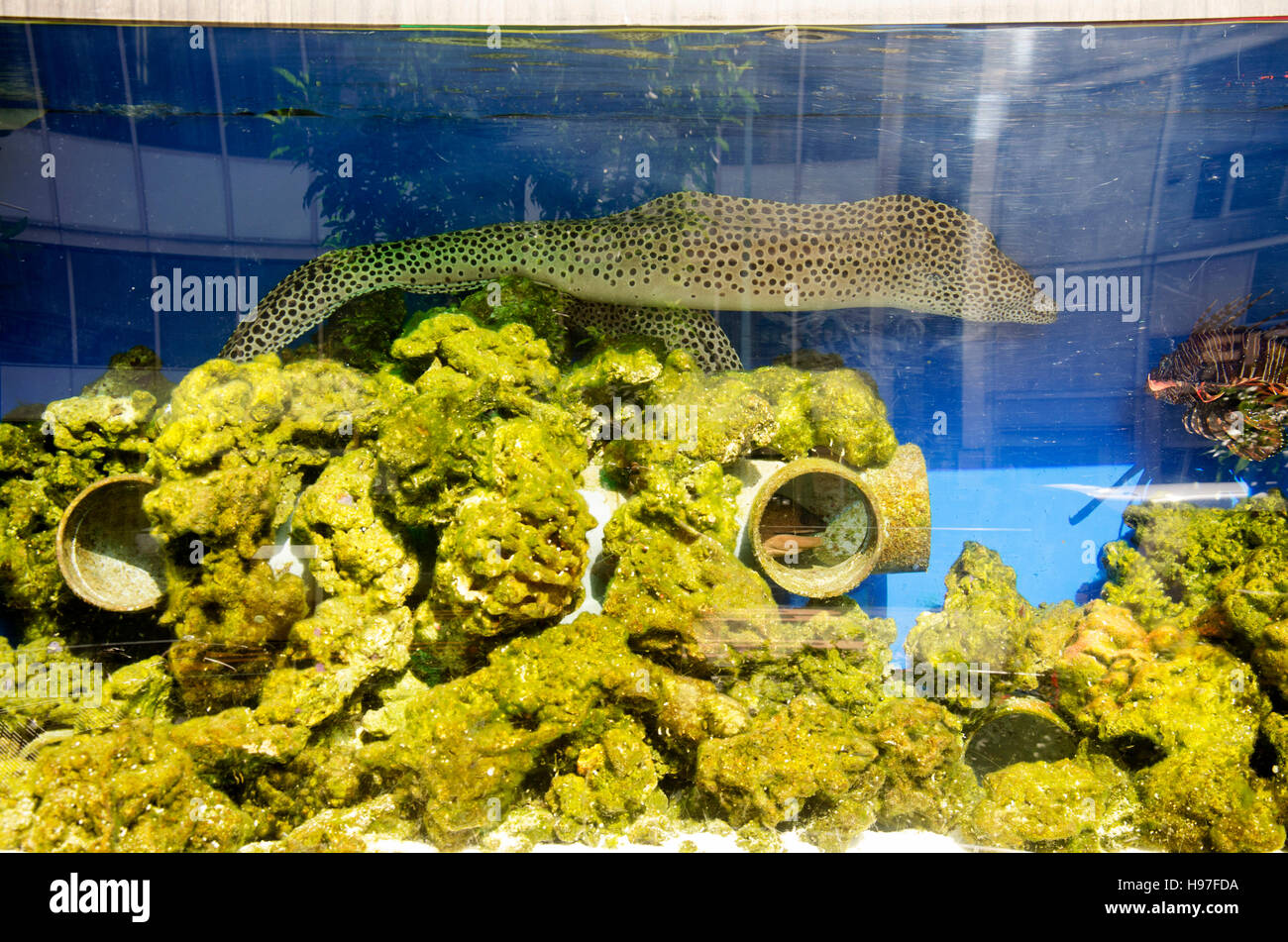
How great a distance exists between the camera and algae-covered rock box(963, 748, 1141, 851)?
2.71 metres

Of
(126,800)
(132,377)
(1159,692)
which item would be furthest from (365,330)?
(1159,692)

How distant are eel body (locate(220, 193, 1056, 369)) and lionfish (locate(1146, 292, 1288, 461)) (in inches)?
27.1

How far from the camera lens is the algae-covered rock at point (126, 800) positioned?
7.90ft

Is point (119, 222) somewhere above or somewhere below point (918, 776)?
above

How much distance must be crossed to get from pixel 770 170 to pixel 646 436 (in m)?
1.30

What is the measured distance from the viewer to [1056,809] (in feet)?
8.98

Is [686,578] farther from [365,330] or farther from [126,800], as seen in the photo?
Answer: [126,800]

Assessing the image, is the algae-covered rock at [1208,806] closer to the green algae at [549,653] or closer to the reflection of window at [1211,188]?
the green algae at [549,653]

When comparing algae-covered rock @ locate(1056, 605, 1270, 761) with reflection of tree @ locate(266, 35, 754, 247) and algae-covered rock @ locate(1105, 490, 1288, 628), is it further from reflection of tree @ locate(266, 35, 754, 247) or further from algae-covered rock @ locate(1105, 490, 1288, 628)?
reflection of tree @ locate(266, 35, 754, 247)

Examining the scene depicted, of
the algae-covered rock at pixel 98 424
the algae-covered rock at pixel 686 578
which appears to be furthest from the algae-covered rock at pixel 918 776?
the algae-covered rock at pixel 98 424

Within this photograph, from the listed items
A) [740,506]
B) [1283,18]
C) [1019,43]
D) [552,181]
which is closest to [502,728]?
[740,506]

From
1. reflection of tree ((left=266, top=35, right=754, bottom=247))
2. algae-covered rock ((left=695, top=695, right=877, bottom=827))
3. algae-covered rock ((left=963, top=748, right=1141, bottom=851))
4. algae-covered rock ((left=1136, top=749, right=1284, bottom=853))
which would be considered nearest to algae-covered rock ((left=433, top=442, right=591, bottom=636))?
algae-covered rock ((left=695, top=695, right=877, bottom=827))
